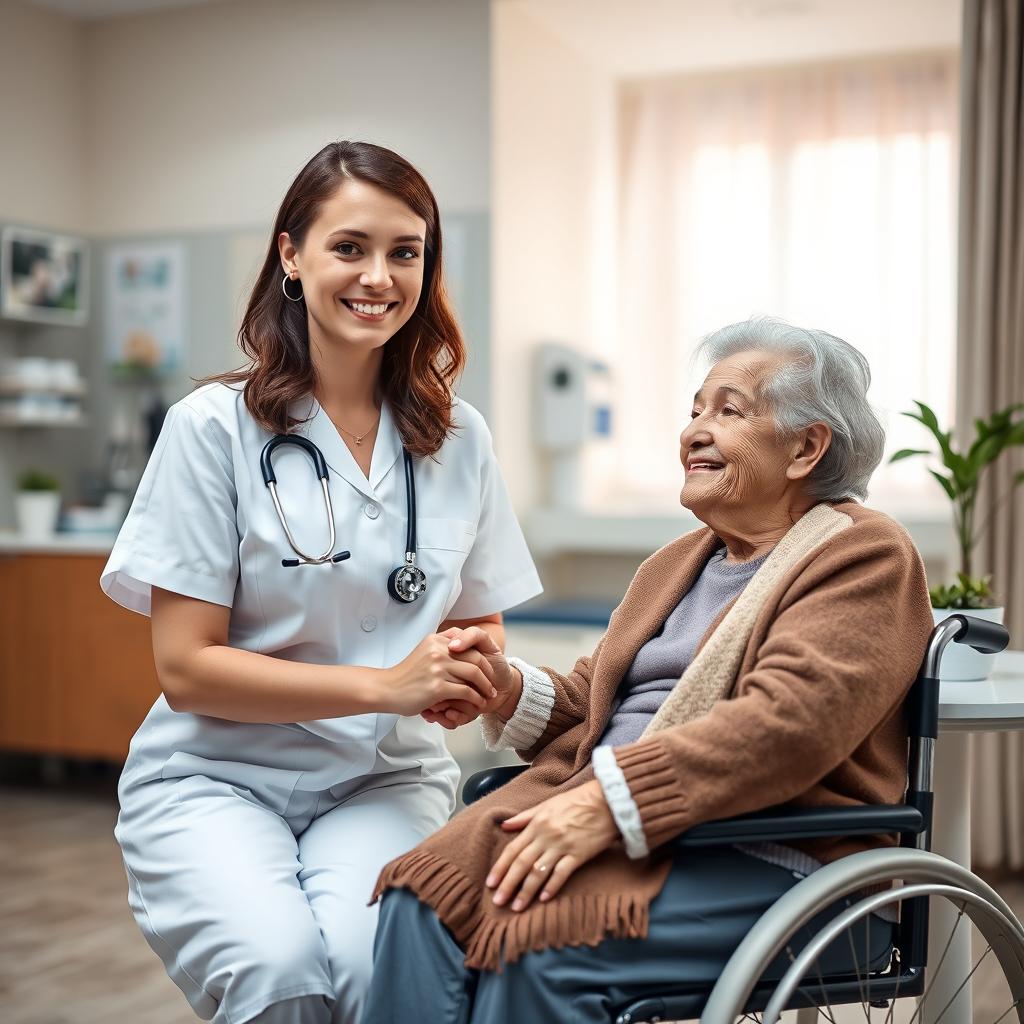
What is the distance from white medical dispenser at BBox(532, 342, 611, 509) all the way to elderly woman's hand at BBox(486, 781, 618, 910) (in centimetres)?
307

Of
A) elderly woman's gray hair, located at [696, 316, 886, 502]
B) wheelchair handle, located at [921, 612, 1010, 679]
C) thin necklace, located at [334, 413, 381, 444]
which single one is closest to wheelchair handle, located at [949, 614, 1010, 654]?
wheelchair handle, located at [921, 612, 1010, 679]

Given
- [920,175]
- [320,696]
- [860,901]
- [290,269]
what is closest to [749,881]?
[860,901]

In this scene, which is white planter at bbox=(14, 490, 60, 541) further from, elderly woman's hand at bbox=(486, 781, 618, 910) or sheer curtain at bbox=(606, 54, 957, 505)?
elderly woman's hand at bbox=(486, 781, 618, 910)

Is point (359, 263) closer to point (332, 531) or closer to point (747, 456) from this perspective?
point (332, 531)

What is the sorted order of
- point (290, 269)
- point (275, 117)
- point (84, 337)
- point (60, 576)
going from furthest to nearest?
point (84, 337) → point (275, 117) → point (60, 576) → point (290, 269)

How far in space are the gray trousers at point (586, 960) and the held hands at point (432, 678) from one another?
0.27 meters

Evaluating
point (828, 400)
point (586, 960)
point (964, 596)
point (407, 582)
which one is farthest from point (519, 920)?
point (964, 596)

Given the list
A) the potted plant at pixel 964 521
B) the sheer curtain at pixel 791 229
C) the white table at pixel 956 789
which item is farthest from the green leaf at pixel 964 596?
the sheer curtain at pixel 791 229

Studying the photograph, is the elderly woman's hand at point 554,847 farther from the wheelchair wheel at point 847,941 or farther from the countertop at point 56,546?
the countertop at point 56,546

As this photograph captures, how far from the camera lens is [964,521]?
2607mm

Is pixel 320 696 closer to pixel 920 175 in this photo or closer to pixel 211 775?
pixel 211 775

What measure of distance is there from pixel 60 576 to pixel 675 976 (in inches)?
129

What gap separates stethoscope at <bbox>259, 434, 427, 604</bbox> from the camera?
5.61ft

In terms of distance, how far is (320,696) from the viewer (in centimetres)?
164
